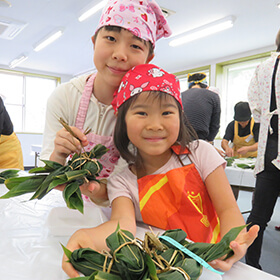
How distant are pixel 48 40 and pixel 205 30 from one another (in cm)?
355

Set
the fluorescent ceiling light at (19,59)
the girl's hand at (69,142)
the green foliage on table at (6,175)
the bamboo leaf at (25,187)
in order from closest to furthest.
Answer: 1. the bamboo leaf at (25,187)
2. the girl's hand at (69,142)
3. the green foliage on table at (6,175)
4. the fluorescent ceiling light at (19,59)

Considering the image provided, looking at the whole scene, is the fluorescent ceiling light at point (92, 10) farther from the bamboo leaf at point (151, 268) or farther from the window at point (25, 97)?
the window at point (25, 97)

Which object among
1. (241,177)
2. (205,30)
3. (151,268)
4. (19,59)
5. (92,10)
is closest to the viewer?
(151,268)

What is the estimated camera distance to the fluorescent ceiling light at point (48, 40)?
532 centimetres

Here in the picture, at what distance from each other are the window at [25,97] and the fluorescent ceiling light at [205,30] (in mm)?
5694

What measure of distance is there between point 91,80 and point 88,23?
4391mm

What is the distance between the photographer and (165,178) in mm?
924

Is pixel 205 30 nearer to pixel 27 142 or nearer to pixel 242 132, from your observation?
pixel 242 132

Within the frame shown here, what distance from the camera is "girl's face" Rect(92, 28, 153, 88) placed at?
925mm

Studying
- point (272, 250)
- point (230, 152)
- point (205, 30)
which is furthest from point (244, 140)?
point (205, 30)

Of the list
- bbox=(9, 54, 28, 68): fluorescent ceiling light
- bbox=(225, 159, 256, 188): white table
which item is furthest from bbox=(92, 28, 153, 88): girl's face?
bbox=(9, 54, 28, 68): fluorescent ceiling light

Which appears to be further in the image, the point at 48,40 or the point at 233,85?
the point at 233,85

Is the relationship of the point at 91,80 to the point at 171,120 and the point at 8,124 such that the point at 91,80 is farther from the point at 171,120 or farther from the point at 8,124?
the point at 8,124

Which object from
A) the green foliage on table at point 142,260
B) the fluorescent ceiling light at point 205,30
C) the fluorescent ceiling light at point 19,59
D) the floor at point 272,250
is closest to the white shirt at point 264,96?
the floor at point 272,250
